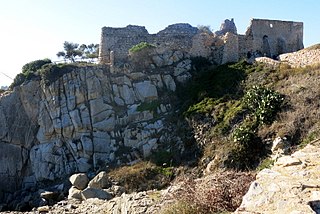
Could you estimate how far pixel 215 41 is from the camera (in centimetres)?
3128

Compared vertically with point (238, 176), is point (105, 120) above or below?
below

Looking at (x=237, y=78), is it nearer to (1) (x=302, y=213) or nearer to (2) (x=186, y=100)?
(2) (x=186, y=100)

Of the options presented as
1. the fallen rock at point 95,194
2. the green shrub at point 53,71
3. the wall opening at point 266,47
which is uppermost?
the wall opening at point 266,47

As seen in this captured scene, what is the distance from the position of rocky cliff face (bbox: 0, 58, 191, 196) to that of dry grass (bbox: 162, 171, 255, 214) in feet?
60.3

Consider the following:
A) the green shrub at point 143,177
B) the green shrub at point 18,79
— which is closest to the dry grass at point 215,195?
the green shrub at point 143,177

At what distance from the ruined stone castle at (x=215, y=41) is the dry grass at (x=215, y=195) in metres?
24.2

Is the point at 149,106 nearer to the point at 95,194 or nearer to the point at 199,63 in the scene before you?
the point at 199,63

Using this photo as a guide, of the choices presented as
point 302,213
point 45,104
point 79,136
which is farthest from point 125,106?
point 302,213

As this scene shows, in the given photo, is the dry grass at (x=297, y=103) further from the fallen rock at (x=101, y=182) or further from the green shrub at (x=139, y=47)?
the green shrub at (x=139, y=47)

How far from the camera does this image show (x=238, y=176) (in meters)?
6.22

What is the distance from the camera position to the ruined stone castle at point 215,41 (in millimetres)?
30141

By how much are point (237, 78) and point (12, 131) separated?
16376 mm

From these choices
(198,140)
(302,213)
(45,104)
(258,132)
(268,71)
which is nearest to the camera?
(302,213)

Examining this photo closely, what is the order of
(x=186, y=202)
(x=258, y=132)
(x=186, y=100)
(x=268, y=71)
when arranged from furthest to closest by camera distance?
(x=186, y=100) → (x=268, y=71) → (x=258, y=132) → (x=186, y=202)
